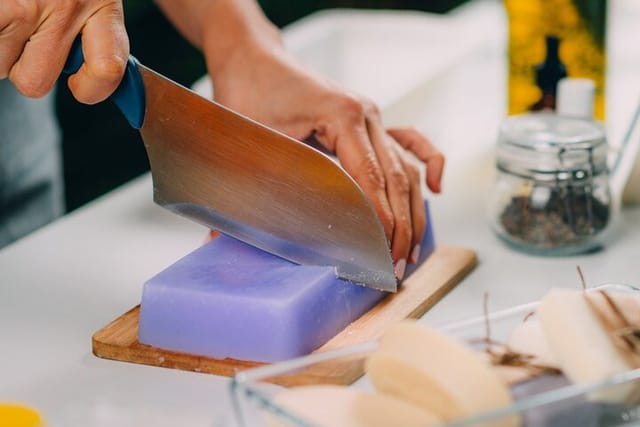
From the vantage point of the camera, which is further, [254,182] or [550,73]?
[550,73]

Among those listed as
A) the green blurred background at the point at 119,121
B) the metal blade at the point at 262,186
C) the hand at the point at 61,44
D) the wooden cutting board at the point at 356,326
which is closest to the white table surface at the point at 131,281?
the wooden cutting board at the point at 356,326

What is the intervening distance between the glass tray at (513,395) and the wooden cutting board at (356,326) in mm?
87

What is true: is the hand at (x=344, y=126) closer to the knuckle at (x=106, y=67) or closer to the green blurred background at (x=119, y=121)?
the knuckle at (x=106, y=67)

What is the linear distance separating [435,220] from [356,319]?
0.33m

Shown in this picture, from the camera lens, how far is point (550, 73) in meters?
1.47

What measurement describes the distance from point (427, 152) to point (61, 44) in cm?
44

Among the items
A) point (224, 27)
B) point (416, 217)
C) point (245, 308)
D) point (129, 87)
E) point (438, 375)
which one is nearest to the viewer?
point (438, 375)

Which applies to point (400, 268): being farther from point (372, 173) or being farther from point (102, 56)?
point (102, 56)

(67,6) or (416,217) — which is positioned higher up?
(67,6)

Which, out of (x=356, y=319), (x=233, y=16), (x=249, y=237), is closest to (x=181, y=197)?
(x=249, y=237)

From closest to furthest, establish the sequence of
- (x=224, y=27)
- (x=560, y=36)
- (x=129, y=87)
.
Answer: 1. (x=129, y=87)
2. (x=224, y=27)
3. (x=560, y=36)

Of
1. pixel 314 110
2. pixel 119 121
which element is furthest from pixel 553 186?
pixel 119 121

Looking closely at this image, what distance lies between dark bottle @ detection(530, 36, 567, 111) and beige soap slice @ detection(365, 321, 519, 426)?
82 cm

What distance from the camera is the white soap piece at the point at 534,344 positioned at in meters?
0.75
